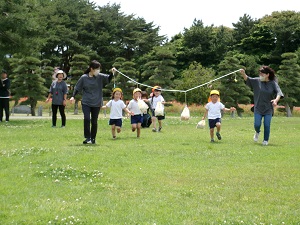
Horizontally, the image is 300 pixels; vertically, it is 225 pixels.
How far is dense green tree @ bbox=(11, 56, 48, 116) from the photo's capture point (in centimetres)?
3125

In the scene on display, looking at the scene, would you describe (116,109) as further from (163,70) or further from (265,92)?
(163,70)

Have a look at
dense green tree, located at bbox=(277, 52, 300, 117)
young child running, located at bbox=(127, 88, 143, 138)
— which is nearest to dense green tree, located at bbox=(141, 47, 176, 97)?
dense green tree, located at bbox=(277, 52, 300, 117)

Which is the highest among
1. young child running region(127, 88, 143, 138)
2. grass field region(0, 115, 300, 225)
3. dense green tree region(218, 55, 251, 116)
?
dense green tree region(218, 55, 251, 116)

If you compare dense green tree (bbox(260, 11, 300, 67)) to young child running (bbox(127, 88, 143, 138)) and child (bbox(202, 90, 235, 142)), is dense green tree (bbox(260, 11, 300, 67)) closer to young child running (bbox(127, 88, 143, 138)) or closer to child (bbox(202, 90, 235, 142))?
young child running (bbox(127, 88, 143, 138))

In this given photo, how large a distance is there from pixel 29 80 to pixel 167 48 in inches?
456

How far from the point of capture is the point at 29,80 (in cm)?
3166

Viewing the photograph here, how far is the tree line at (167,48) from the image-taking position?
37.5m

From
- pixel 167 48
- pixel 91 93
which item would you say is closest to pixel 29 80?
pixel 167 48

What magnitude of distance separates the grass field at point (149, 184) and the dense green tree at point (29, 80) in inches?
811

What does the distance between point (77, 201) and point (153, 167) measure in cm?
272

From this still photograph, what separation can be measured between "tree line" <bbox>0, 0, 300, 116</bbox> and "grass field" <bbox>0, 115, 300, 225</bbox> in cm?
2543

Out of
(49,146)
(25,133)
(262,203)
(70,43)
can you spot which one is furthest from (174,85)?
(262,203)

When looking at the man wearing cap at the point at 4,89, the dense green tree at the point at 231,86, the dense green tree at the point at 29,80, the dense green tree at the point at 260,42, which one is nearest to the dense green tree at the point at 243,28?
the dense green tree at the point at 260,42

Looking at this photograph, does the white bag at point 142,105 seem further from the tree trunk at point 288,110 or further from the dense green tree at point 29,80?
the tree trunk at point 288,110
